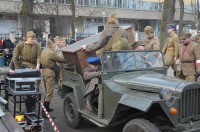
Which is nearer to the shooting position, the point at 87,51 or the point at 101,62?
the point at 101,62

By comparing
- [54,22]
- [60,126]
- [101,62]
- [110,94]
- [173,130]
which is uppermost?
[54,22]

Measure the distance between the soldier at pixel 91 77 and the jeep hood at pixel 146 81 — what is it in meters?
0.39

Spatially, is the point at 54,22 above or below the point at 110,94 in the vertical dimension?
above

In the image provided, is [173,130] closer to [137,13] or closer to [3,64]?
[3,64]

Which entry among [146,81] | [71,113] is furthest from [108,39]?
[71,113]

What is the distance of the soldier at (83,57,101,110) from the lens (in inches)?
227

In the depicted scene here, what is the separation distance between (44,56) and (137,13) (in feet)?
175

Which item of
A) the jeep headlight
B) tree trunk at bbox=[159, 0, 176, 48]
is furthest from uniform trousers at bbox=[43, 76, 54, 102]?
tree trunk at bbox=[159, 0, 176, 48]

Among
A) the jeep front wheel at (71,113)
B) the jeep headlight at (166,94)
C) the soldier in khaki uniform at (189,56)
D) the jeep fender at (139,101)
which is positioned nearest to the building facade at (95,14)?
the soldier in khaki uniform at (189,56)

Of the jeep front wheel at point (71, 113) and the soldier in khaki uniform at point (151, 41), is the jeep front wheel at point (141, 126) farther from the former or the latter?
the soldier in khaki uniform at point (151, 41)

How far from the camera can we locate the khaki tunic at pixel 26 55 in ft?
24.5

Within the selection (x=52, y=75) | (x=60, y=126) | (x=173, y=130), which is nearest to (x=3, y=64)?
(x=52, y=75)

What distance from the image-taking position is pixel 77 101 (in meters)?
6.27

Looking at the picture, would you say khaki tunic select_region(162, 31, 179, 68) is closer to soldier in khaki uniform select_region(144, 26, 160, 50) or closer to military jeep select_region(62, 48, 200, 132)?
soldier in khaki uniform select_region(144, 26, 160, 50)
